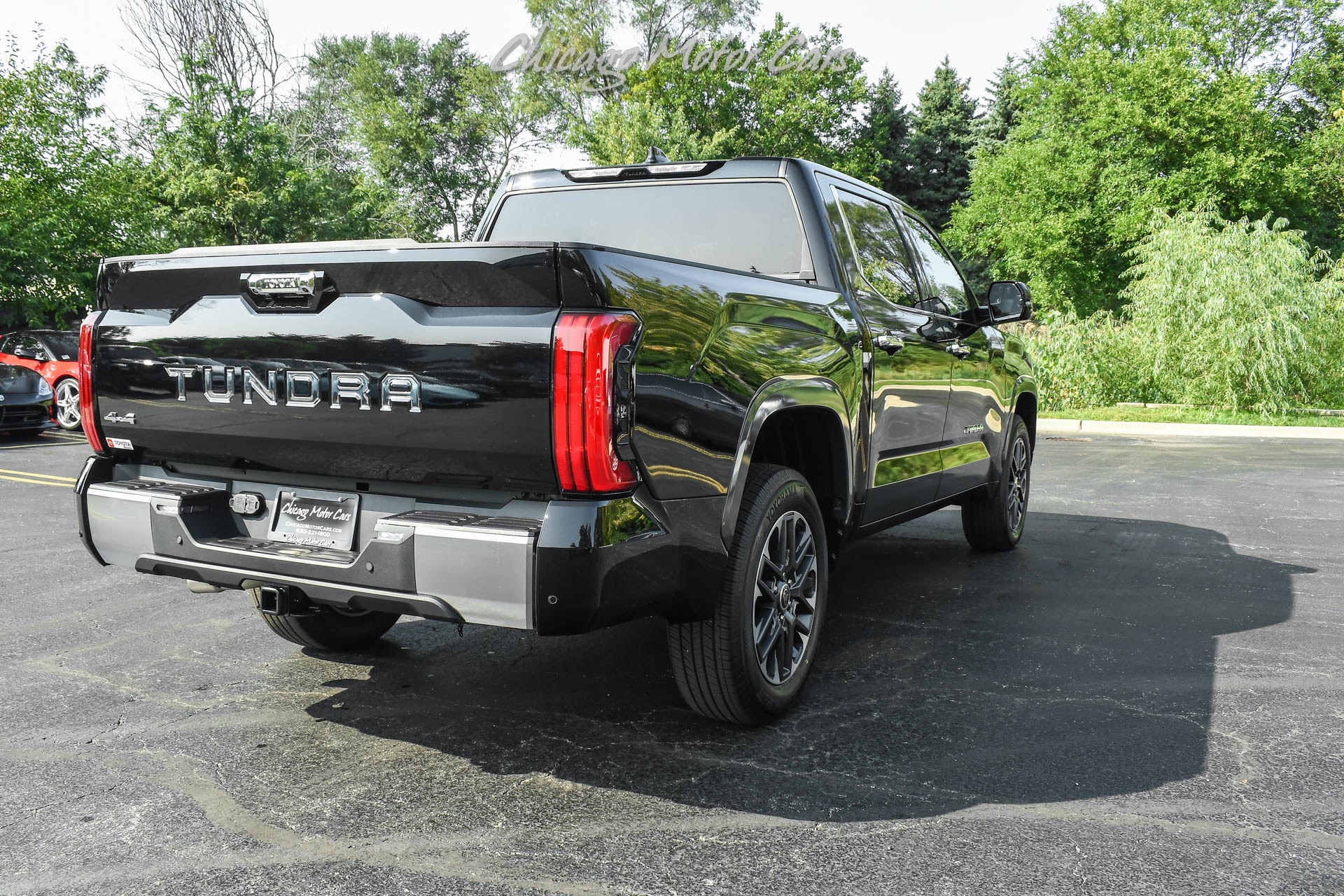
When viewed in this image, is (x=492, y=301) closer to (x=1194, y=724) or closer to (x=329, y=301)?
(x=329, y=301)

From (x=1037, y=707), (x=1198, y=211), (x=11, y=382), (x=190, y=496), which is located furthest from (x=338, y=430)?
(x=1198, y=211)

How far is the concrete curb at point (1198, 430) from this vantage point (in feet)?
47.4

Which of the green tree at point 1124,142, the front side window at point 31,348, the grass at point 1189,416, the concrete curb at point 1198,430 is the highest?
the green tree at point 1124,142

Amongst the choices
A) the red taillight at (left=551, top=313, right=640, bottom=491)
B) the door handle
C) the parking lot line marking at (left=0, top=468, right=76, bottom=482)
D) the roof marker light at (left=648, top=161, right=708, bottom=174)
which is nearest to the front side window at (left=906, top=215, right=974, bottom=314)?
the door handle

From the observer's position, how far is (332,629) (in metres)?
4.41

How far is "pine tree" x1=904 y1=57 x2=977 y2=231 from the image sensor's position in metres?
46.5

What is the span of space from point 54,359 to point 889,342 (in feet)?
52.6

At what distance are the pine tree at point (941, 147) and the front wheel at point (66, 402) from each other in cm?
3790

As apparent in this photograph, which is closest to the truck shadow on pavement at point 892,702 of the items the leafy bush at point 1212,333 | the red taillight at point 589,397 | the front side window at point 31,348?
the red taillight at point 589,397

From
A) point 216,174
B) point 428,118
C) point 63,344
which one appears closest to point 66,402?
point 63,344

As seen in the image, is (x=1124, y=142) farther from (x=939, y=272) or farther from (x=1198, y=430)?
(x=939, y=272)

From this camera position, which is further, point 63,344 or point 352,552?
point 63,344

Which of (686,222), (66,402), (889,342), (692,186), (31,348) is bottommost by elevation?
(66,402)

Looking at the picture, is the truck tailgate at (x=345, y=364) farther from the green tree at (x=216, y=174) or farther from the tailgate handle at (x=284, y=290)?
the green tree at (x=216, y=174)
